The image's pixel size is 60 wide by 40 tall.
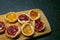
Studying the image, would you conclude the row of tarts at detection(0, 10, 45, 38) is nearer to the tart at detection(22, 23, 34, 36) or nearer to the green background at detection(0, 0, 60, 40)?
the tart at detection(22, 23, 34, 36)

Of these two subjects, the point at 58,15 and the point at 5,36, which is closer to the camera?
the point at 5,36

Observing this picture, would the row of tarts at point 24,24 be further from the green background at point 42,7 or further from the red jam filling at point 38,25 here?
the green background at point 42,7

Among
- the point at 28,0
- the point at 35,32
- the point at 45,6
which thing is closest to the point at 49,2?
the point at 45,6

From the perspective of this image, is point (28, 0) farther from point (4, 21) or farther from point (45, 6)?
point (4, 21)

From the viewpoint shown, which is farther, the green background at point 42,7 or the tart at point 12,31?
the green background at point 42,7

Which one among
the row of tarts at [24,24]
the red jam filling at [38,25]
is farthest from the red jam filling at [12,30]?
the red jam filling at [38,25]

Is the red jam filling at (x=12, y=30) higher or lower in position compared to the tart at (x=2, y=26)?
lower

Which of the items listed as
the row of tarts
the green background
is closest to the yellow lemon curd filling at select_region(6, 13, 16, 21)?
the row of tarts
